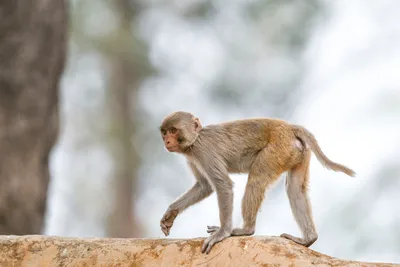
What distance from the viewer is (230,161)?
819cm

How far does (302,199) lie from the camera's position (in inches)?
309

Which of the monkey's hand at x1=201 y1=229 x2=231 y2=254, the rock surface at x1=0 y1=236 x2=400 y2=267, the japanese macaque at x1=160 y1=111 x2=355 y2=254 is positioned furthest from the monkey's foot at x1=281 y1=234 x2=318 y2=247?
the monkey's hand at x1=201 y1=229 x2=231 y2=254

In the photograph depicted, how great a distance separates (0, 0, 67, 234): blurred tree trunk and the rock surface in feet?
17.8

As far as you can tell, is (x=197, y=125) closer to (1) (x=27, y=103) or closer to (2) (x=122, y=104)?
(1) (x=27, y=103)

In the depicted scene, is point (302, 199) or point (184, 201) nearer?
point (302, 199)

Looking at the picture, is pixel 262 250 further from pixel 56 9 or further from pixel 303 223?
pixel 56 9

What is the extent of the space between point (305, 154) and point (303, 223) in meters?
0.77

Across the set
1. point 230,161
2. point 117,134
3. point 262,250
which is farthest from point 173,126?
point 117,134

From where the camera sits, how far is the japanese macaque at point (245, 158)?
7.76 meters

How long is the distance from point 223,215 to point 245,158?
83 centimetres

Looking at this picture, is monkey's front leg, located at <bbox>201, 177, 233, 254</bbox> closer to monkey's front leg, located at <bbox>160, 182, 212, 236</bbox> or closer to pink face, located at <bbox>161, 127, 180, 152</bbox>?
monkey's front leg, located at <bbox>160, 182, 212, 236</bbox>

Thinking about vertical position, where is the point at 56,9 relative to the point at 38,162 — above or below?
above

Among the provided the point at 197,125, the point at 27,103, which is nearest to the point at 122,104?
the point at 27,103

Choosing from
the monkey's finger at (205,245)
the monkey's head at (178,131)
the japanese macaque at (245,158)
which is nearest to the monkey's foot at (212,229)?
the japanese macaque at (245,158)
